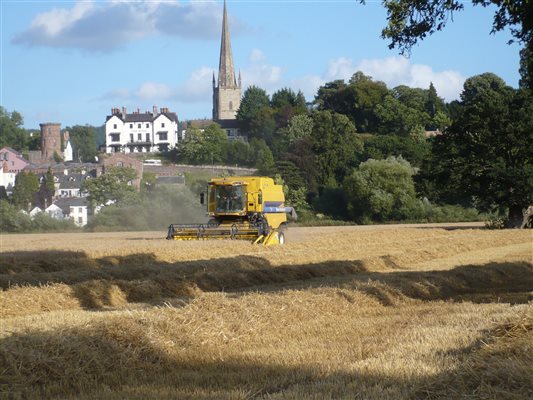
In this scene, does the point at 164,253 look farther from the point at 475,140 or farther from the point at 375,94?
the point at 375,94

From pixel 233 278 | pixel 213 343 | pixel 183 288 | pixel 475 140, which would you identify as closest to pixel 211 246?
pixel 233 278

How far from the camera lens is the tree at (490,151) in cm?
5622

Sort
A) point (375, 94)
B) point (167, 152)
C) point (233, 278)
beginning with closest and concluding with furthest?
point (233, 278), point (375, 94), point (167, 152)

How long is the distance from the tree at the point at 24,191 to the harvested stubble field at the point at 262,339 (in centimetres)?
10383

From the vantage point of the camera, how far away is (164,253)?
1215 inches

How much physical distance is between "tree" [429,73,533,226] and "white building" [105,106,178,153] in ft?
442

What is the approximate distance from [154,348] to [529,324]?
439 cm

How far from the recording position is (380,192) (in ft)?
276

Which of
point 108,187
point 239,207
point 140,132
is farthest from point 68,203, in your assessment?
point 239,207

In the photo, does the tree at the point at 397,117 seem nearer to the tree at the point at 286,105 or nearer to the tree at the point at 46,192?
the tree at the point at 286,105

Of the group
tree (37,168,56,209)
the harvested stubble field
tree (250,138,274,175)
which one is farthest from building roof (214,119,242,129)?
the harvested stubble field

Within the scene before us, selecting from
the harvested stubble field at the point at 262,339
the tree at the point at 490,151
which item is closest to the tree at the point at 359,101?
the tree at the point at 490,151

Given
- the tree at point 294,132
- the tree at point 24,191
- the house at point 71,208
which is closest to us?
the house at point 71,208

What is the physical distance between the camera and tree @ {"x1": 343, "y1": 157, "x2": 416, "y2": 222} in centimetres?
8288
